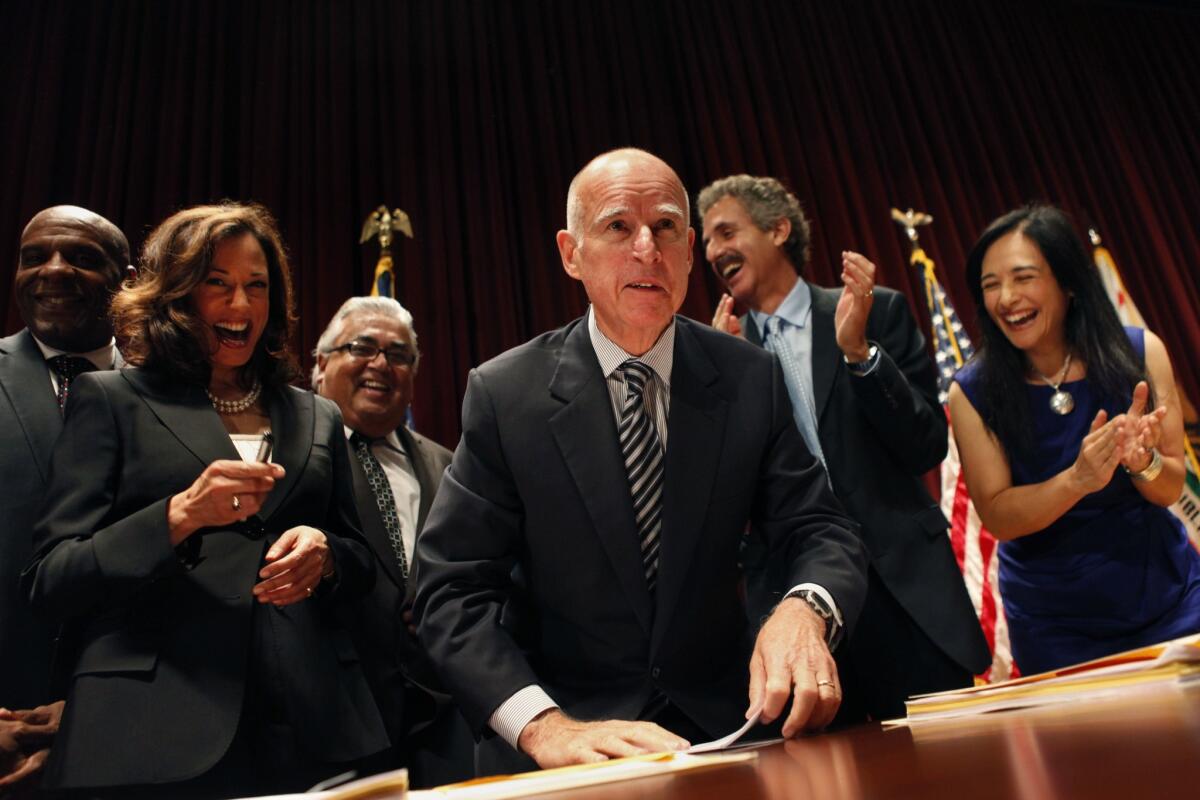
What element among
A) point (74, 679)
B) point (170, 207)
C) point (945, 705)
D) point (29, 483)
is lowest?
point (945, 705)

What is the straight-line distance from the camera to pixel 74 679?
50.9 inches

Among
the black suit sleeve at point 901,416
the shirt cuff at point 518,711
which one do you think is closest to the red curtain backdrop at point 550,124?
the black suit sleeve at point 901,416

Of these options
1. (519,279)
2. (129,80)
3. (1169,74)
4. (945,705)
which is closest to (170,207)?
(129,80)

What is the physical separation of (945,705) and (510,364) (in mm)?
870

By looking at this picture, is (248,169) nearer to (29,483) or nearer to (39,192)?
(39,192)

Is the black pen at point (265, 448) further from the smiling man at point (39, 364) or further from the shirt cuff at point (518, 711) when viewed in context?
the shirt cuff at point (518, 711)

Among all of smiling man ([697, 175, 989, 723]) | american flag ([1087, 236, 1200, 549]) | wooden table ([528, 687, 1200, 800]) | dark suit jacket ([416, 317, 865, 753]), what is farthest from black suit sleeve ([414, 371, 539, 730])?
american flag ([1087, 236, 1200, 549])

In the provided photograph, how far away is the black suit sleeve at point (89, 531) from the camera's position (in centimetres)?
130

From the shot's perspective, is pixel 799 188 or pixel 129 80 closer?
pixel 129 80

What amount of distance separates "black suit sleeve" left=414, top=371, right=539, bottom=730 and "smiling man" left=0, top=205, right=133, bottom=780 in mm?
754

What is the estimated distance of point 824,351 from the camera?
223 cm

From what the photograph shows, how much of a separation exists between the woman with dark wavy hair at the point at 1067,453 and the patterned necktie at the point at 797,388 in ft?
1.34

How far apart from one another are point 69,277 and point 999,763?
82.0 inches

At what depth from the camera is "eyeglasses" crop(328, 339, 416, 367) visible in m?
2.59
